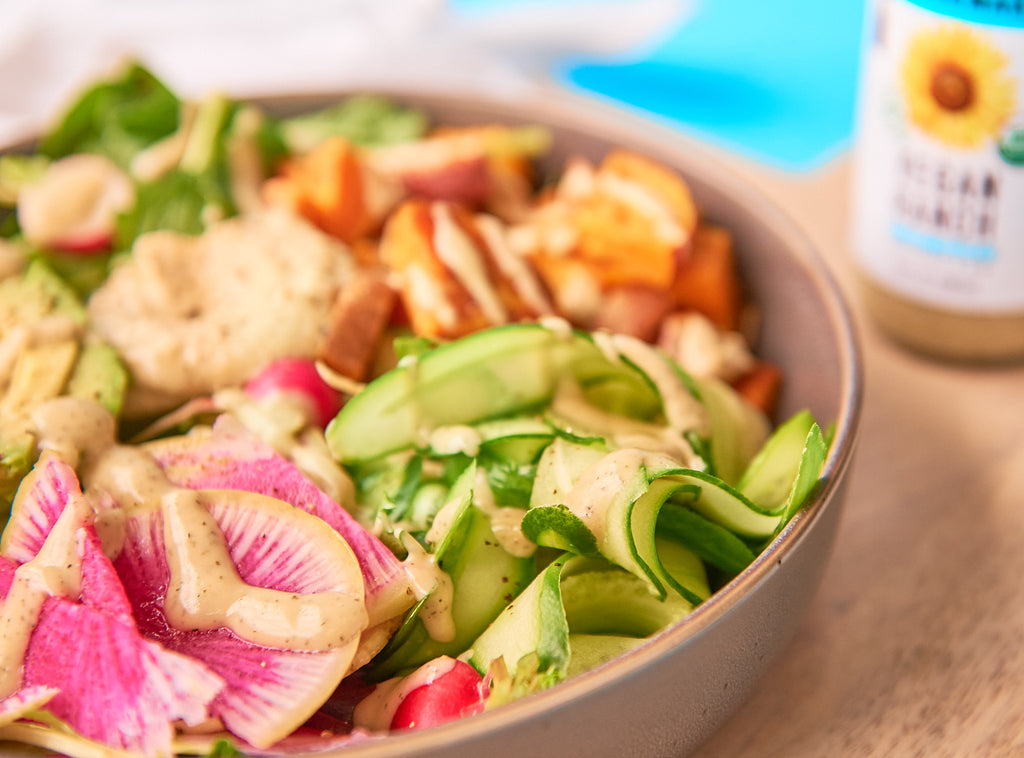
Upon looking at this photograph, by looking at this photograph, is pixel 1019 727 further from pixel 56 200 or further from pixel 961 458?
pixel 56 200

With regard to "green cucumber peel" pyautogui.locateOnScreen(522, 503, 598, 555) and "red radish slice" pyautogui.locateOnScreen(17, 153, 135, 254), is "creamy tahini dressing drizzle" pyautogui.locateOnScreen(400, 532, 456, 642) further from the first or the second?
"red radish slice" pyautogui.locateOnScreen(17, 153, 135, 254)

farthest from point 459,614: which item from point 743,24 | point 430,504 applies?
point 743,24

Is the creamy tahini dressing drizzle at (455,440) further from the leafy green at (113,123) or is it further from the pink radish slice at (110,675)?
the leafy green at (113,123)

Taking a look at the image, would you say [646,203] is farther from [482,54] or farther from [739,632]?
[482,54]

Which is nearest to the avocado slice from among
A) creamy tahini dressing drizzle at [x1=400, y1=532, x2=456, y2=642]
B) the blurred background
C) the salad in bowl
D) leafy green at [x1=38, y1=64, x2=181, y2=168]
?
the salad in bowl

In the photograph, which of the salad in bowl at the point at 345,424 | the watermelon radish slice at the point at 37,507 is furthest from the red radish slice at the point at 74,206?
the watermelon radish slice at the point at 37,507
